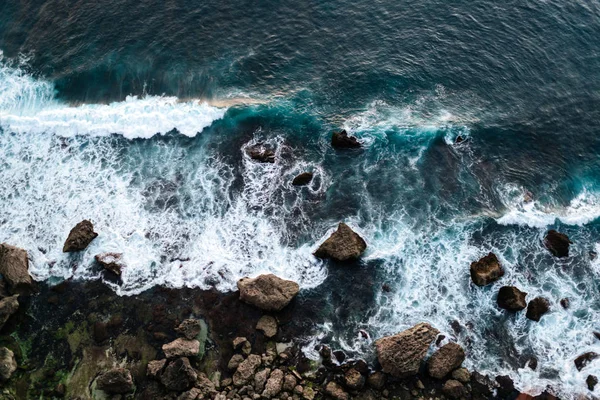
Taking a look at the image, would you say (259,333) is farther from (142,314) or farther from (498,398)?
(498,398)

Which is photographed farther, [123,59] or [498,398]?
[123,59]

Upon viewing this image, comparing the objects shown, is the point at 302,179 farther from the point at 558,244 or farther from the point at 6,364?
the point at 6,364

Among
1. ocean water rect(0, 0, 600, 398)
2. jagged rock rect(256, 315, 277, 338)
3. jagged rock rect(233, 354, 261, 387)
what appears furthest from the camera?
ocean water rect(0, 0, 600, 398)

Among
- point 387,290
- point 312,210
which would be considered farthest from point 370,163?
point 387,290

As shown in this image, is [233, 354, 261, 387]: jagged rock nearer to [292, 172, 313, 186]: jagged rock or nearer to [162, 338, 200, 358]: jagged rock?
[162, 338, 200, 358]: jagged rock

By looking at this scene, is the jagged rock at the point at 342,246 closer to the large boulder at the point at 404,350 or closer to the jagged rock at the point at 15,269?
the large boulder at the point at 404,350

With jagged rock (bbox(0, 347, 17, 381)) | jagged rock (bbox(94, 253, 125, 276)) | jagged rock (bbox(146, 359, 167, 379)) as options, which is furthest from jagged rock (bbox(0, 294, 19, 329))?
jagged rock (bbox(146, 359, 167, 379))

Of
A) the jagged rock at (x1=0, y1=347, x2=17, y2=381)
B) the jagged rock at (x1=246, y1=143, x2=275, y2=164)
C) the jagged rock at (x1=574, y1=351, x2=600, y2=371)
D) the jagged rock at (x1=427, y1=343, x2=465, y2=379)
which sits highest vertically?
the jagged rock at (x1=246, y1=143, x2=275, y2=164)
